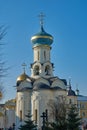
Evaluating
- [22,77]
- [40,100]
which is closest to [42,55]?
[22,77]

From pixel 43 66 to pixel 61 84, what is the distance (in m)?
4.56

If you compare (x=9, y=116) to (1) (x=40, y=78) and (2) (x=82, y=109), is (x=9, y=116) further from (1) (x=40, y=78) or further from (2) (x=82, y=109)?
(2) (x=82, y=109)

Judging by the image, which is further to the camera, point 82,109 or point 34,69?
point 82,109

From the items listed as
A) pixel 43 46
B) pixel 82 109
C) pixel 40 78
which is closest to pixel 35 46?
pixel 43 46

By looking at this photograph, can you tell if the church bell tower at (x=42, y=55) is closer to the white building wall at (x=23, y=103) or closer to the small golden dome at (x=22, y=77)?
the small golden dome at (x=22, y=77)

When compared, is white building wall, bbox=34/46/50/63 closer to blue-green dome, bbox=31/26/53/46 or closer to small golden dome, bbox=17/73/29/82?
blue-green dome, bbox=31/26/53/46

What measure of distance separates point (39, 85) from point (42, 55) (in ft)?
21.1

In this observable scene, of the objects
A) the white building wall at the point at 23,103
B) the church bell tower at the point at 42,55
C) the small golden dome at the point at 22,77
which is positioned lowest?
the white building wall at the point at 23,103

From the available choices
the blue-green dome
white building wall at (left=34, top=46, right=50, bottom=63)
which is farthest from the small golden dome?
the blue-green dome

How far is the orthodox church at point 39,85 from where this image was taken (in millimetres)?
53062

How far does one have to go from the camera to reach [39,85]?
53.7m

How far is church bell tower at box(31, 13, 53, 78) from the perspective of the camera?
57.5 metres

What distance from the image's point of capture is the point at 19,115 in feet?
180

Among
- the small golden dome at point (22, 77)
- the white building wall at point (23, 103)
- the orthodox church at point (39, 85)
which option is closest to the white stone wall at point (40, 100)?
the orthodox church at point (39, 85)
